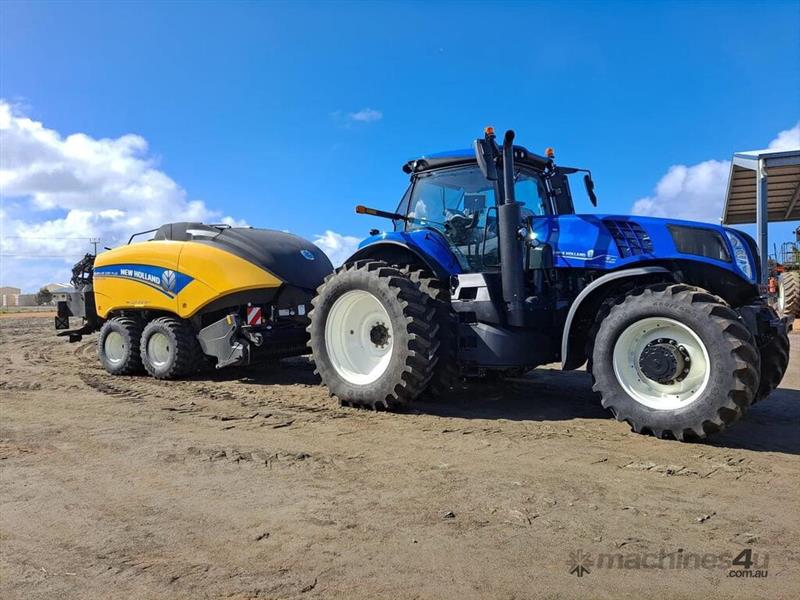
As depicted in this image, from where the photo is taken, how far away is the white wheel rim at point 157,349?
8.11 metres

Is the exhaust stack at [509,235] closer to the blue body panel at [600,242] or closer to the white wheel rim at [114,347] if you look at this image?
the blue body panel at [600,242]

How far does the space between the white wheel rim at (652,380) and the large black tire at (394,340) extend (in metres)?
1.60

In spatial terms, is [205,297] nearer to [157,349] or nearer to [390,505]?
[157,349]

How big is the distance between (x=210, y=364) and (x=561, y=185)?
541 cm

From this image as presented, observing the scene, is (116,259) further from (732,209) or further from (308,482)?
(732,209)

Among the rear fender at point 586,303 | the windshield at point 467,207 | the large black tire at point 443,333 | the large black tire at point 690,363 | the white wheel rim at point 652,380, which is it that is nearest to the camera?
the large black tire at point 690,363

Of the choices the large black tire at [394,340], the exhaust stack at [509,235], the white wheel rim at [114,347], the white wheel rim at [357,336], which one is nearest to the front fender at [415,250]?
the large black tire at [394,340]

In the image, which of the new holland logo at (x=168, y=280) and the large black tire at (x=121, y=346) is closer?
the new holland logo at (x=168, y=280)

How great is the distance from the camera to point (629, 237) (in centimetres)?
482

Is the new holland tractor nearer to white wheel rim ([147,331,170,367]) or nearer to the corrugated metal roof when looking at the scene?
white wheel rim ([147,331,170,367])

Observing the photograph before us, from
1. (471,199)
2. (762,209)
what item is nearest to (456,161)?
(471,199)

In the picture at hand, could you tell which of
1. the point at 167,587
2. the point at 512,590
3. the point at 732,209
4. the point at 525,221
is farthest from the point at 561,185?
the point at 732,209

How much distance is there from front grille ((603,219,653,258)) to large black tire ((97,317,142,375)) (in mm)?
6748

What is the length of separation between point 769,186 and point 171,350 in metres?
14.8
